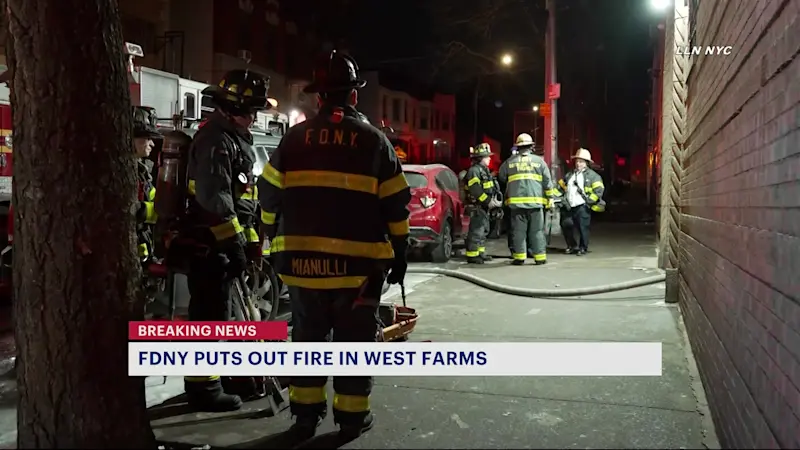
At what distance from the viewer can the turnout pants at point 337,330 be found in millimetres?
3619

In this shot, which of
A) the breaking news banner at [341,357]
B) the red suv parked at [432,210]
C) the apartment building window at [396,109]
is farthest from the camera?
the apartment building window at [396,109]

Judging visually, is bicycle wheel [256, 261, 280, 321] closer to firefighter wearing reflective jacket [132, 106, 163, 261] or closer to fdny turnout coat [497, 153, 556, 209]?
firefighter wearing reflective jacket [132, 106, 163, 261]

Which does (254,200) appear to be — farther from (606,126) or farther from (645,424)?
(606,126)

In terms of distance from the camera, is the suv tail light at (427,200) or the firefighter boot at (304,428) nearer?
the firefighter boot at (304,428)

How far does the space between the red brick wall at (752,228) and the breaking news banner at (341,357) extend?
0.61 meters

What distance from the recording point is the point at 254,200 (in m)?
4.49

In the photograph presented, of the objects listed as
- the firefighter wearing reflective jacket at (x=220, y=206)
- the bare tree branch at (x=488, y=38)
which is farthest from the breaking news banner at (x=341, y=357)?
the bare tree branch at (x=488, y=38)

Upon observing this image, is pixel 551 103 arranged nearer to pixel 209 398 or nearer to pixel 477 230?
pixel 477 230

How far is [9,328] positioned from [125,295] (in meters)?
3.98

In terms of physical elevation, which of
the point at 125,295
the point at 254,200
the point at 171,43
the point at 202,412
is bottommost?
the point at 202,412

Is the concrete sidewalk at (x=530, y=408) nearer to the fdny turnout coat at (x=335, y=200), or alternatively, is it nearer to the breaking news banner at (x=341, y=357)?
the breaking news banner at (x=341, y=357)

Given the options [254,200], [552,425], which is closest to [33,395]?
[254,200]

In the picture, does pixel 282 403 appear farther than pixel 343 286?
Yes

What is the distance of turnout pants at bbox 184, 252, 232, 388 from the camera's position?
161 inches
